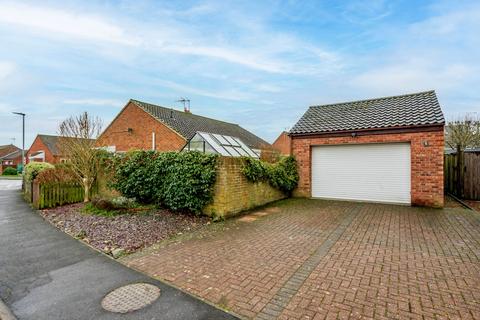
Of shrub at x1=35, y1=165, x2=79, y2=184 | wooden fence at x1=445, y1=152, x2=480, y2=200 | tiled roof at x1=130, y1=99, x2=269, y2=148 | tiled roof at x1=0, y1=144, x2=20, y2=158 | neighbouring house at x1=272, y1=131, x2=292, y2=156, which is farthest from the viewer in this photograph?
tiled roof at x1=0, y1=144, x2=20, y2=158

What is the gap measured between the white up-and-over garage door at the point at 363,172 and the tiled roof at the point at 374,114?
85 centimetres

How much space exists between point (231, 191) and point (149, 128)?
15.3 meters

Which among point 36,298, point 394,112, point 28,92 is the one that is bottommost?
point 36,298

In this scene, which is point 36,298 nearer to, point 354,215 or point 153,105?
point 354,215

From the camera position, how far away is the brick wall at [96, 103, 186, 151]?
20.0 m

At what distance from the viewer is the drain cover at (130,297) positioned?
3131 millimetres

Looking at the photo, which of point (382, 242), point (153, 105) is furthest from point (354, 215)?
point (153, 105)

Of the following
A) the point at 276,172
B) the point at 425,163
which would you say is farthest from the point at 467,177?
the point at 276,172

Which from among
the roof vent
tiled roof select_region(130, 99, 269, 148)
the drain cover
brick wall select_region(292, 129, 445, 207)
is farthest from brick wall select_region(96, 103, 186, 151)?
the drain cover

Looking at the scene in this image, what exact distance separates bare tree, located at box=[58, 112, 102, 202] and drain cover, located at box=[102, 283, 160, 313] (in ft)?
26.0

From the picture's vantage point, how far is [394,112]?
1106 centimetres

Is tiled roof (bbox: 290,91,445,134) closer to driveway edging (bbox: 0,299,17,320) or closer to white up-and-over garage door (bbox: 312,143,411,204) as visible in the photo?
white up-and-over garage door (bbox: 312,143,411,204)

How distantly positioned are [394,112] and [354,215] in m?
5.70

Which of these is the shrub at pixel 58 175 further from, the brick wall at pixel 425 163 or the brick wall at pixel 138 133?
the brick wall at pixel 425 163
